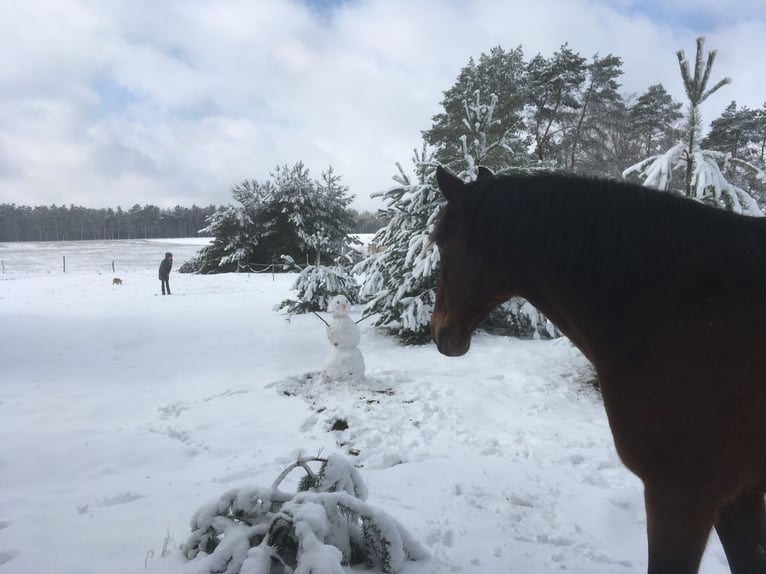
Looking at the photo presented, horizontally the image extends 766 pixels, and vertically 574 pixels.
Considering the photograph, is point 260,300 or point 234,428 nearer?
point 234,428

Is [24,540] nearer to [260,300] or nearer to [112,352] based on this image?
[112,352]

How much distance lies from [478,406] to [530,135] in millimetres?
18237

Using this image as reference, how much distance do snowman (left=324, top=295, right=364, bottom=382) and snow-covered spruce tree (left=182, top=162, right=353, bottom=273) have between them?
56.7ft

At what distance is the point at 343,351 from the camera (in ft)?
18.0

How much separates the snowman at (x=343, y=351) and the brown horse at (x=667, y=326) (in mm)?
4082

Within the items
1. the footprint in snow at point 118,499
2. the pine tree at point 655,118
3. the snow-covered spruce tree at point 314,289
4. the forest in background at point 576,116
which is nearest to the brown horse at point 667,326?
the footprint in snow at point 118,499

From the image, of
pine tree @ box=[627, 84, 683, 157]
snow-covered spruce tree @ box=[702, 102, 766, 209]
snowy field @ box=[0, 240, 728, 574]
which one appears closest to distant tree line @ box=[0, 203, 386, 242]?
pine tree @ box=[627, 84, 683, 157]

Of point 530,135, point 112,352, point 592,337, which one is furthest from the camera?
point 530,135

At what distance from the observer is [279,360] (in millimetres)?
6598

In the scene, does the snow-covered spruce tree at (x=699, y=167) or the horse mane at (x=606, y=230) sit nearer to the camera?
the horse mane at (x=606, y=230)

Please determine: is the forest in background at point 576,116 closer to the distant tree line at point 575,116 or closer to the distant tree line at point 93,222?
the distant tree line at point 575,116

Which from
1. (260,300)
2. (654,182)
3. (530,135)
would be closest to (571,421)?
(654,182)

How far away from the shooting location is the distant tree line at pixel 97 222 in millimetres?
79688

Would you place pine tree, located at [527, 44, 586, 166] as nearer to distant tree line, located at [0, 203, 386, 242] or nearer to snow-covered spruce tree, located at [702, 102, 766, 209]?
snow-covered spruce tree, located at [702, 102, 766, 209]
